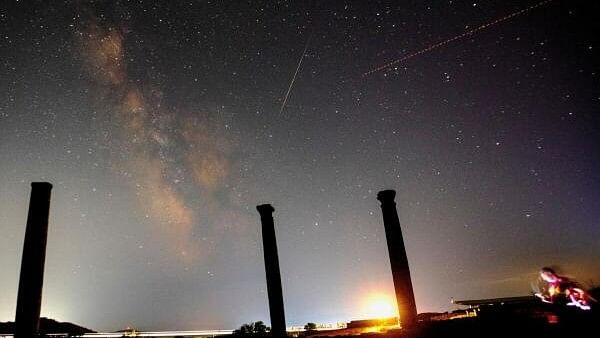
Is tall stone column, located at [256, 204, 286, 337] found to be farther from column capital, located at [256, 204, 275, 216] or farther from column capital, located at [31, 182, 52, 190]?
column capital, located at [31, 182, 52, 190]

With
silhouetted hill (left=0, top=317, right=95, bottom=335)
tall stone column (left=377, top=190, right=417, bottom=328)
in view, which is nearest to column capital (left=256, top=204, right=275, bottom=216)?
tall stone column (left=377, top=190, right=417, bottom=328)

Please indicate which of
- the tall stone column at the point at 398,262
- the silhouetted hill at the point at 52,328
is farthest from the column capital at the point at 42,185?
the silhouetted hill at the point at 52,328

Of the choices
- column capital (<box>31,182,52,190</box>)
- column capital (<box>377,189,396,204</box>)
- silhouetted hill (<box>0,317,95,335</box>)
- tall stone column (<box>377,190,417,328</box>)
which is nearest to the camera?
column capital (<box>31,182,52,190</box>)

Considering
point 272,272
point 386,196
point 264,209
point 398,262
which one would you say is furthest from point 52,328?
point 386,196

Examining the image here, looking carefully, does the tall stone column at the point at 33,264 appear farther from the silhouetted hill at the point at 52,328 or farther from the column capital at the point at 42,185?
the silhouetted hill at the point at 52,328

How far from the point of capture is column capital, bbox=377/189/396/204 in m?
9.84

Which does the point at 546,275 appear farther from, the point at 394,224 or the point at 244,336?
the point at 244,336

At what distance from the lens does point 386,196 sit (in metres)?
9.84

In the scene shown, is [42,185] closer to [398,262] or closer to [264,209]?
[264,209]

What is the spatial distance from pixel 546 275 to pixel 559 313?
2.04 metres

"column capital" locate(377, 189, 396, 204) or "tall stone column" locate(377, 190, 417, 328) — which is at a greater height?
"column capital" locate(377, 189, 396, 204)

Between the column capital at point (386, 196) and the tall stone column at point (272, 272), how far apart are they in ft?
10.6

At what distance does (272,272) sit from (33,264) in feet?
18.2

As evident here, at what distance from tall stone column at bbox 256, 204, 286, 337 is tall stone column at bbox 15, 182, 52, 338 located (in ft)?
17.1
